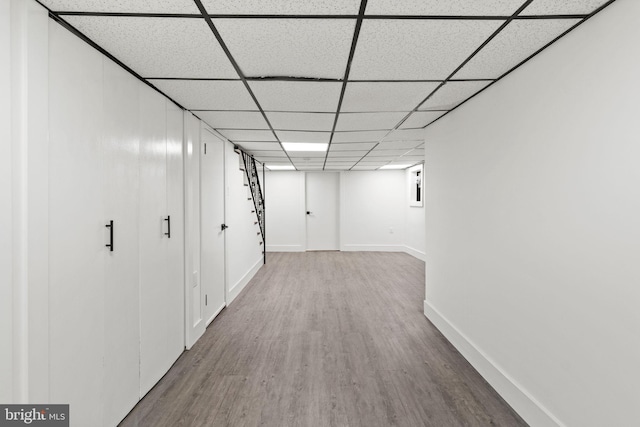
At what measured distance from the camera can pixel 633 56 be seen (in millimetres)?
1272

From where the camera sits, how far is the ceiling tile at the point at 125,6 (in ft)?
4.26

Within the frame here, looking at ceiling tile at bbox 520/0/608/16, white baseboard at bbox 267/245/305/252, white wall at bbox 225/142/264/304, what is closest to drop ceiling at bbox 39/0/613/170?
ceiling tile at bbox 520/0/608/16

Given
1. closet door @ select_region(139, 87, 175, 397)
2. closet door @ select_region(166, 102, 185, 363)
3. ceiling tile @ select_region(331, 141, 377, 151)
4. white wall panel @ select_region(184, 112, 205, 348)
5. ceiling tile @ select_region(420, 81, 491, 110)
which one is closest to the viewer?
closet door @ select_region(139, 87, 175, 397)

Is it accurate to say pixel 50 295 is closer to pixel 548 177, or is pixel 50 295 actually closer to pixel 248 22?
pixel 248 22

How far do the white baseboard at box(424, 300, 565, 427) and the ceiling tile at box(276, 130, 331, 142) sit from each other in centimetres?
262

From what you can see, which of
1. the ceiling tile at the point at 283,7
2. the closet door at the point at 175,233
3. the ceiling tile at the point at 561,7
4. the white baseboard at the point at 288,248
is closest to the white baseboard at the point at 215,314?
the closet door at the point at 175,233

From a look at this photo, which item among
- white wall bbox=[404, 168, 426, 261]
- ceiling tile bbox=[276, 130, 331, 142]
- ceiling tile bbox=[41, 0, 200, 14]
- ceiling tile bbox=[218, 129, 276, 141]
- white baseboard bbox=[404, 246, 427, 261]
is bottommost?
white baseboard bbox=[404, 246, 427, 261]

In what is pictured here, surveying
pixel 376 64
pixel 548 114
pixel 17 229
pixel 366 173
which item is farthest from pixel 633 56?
pixel 366 173

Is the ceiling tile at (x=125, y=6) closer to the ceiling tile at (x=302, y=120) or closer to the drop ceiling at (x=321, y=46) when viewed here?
the drop ceiling at (x=321, y=46)

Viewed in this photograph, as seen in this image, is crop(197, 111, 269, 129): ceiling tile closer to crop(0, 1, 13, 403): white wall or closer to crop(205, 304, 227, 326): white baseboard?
crop(0, 1, 13, 403): white wall

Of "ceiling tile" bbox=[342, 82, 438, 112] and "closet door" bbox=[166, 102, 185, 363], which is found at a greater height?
"ceiling tile" bbox=[342, 82, 438, 112]

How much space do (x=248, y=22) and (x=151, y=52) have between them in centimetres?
72

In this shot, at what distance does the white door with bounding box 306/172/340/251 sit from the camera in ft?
28.3

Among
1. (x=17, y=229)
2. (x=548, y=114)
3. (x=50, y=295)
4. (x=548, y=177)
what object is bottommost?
(x=50, y=295)
